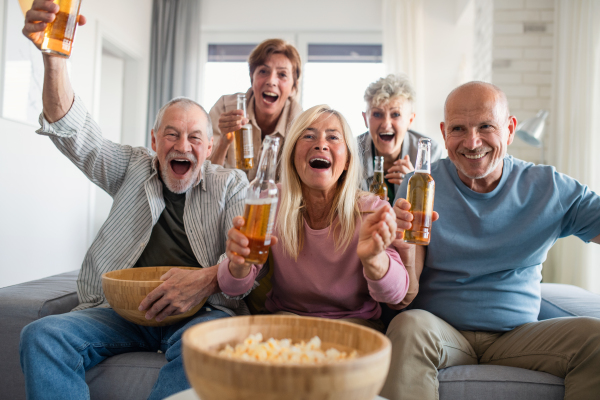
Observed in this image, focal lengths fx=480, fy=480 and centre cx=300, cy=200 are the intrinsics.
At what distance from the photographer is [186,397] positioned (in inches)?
38.7

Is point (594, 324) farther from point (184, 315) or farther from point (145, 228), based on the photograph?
point (145, 228)

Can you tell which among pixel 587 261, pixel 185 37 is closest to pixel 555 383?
pixel 587 261

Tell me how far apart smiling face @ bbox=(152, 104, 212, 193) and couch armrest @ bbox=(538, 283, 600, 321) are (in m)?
1.48

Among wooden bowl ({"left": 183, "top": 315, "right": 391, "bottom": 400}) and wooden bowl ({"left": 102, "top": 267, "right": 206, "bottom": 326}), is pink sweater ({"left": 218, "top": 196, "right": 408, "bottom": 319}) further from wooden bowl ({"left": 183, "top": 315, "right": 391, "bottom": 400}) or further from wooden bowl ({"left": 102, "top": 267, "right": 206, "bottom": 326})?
wooden bowl ({"left": 183, "top": 315, "right": 391, "bottom": 400})

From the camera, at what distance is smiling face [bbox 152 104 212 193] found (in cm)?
182

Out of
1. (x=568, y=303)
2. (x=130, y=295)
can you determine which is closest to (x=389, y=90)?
(x=568, y=303)

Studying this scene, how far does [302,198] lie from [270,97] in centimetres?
103

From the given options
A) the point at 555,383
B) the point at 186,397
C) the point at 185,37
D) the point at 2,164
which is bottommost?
the point at 555,383

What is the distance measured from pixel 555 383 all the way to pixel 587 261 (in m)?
2.26

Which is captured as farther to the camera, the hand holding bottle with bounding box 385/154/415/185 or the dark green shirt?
the hand holding bottle with bounding box 385/154/415/185

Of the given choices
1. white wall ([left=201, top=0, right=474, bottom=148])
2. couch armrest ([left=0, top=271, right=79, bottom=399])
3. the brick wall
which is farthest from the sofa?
white wall ([left=201, top=0, right=474, bottom=148])

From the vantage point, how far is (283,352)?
82 centimetres

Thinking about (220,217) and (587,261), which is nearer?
(220,217)

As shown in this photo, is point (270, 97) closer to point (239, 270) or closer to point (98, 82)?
point (239, 270)
